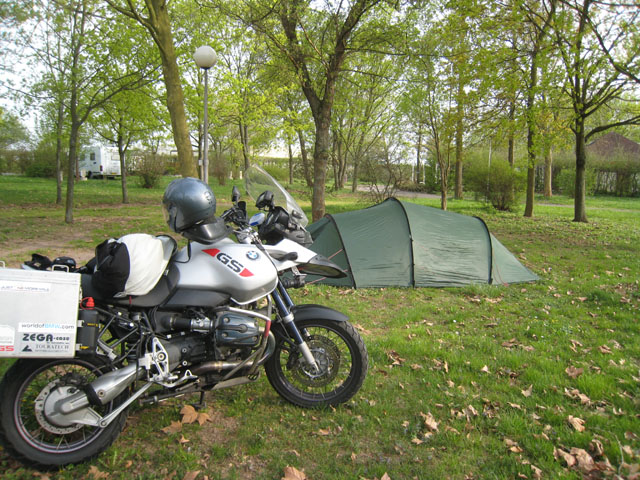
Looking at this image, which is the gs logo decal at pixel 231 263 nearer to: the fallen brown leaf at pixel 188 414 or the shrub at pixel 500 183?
the fallen brown leaf at pixel 188 414

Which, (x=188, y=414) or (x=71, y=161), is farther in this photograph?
(x=71, y=161)

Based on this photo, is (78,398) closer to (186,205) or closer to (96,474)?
(96,474)

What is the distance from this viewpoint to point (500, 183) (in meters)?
18.0

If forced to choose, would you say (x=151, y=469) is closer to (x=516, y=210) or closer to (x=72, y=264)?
(x=72, y=264)

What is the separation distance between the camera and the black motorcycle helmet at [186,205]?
9.00ft

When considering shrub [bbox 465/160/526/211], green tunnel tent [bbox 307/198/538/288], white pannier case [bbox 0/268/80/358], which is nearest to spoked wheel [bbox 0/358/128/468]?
white pannier case [bbox 0/268/80/358]

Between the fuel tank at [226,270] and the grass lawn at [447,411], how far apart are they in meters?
1.01

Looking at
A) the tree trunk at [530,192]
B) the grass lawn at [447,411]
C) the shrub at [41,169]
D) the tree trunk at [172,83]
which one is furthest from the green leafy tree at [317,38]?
the shrub at [41,169]

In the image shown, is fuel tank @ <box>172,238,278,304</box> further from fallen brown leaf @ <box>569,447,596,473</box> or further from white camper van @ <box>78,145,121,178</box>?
white camper van @ <box>78,145,121,178</box>

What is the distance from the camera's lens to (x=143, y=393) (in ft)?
8.98

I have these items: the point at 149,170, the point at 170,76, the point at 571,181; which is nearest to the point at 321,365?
the point at 170,76

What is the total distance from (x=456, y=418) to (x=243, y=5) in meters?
10.4

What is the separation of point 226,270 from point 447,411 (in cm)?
198

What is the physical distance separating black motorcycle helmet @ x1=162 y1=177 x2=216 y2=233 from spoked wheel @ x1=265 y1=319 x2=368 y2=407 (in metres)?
1.06
